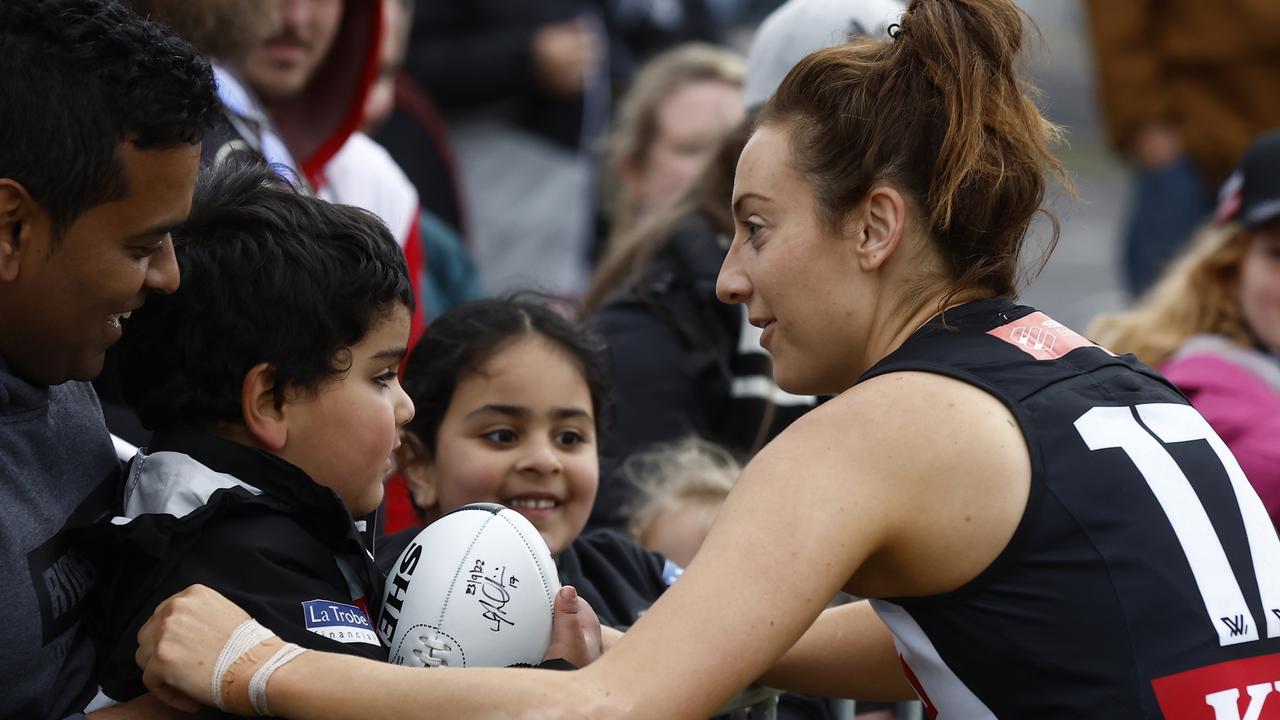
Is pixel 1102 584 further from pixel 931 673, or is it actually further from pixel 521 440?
pixel 521 440

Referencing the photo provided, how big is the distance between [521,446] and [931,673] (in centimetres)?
109

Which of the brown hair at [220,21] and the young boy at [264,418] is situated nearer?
the young boy at [264,418]

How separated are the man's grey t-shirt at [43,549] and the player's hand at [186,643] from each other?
0.45 ft

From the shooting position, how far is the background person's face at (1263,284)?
15.0 ft

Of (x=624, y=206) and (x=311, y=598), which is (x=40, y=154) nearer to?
(x=311, y=598)

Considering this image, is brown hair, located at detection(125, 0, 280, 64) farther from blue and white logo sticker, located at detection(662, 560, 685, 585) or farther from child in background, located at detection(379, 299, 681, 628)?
blue and white logo sticker, located at detection(662, 560, 685, 585)

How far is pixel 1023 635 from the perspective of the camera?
86.2 inches

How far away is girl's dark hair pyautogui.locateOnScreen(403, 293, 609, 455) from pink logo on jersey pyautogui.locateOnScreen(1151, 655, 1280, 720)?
1460mm

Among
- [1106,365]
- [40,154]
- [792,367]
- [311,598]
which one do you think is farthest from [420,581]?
[1106,365]

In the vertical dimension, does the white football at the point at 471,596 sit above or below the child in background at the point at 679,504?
below

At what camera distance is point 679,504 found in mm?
3789

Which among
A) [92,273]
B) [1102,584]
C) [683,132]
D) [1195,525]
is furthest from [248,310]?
[683,132]

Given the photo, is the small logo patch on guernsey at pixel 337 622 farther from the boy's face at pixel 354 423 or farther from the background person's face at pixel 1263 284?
the background person's face at pixel 1263 284
